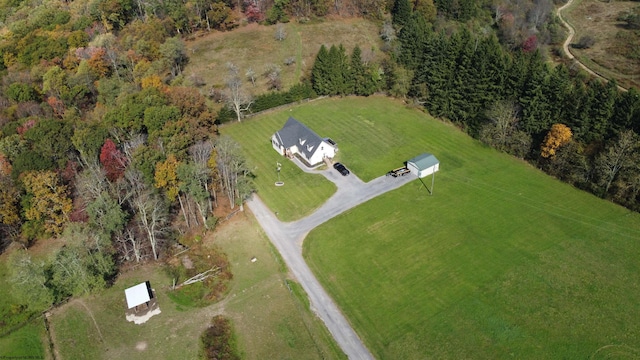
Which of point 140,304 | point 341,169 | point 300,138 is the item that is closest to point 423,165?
point 341,169

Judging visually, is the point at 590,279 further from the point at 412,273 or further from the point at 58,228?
the point at 58,228

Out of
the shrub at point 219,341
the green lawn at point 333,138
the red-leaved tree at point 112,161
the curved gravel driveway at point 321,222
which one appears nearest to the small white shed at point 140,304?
the shrub at point 219,341

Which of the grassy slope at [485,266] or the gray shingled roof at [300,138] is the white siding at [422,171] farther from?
the gray shingled roof at [300,138]

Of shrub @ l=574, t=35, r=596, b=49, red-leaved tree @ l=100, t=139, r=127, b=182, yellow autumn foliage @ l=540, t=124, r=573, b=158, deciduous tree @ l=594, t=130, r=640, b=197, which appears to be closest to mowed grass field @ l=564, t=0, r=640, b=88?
shrub @ l=574, t=35, r=596, b=49

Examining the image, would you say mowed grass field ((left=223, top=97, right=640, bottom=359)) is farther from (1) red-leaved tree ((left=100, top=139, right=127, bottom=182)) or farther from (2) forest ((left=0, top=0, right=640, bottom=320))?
(1) red-leaved tree ((left=100, top=139, right=127, bottom=182))

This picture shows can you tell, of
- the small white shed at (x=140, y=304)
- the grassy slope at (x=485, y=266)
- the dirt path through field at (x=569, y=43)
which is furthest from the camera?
the dirt path through field at (x=569, y=43)

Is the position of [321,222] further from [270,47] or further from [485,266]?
[270,47]
